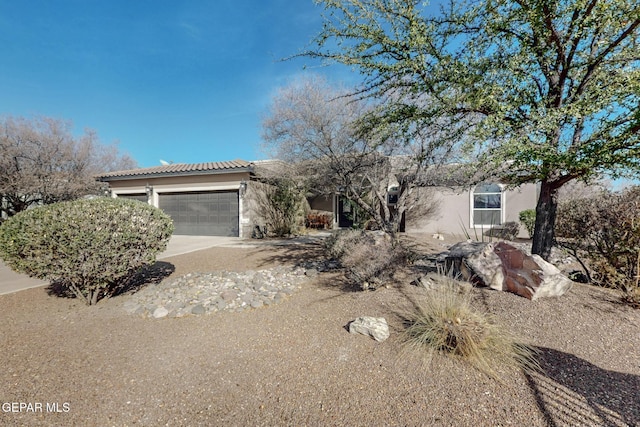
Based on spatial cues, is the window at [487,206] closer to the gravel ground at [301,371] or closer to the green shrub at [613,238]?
the green shrub at [613,238]

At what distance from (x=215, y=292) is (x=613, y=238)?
7011 millimetres

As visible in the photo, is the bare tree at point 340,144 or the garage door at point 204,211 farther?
the garage door at point 204,211

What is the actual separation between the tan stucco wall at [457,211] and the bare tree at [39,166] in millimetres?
18299

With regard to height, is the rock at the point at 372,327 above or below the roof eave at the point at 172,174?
below

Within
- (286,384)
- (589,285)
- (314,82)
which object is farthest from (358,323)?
(314,82)

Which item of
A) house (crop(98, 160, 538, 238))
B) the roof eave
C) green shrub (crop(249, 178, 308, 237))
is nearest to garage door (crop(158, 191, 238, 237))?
house (crop(98, 160, 538, 238))

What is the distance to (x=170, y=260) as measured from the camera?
7.93 metres

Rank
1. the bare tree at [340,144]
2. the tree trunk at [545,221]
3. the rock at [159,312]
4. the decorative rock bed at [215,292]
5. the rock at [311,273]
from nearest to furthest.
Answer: the rock at [159,312] < the decorative rock bed at [215,292] < the tree trunk at [545,221] < the rock at [311,273] < the bare tree at [340,144]

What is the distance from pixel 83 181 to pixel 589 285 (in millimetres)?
20913

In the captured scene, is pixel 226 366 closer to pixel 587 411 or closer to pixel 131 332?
pixel 131 332

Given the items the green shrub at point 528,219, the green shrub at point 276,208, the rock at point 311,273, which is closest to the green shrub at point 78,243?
the rock at point 311,273

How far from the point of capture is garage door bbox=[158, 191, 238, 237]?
13514mm

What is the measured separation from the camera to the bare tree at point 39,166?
42.6 feet

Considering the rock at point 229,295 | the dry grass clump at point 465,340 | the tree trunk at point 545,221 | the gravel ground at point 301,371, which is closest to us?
the gravel ground at point 301,371
